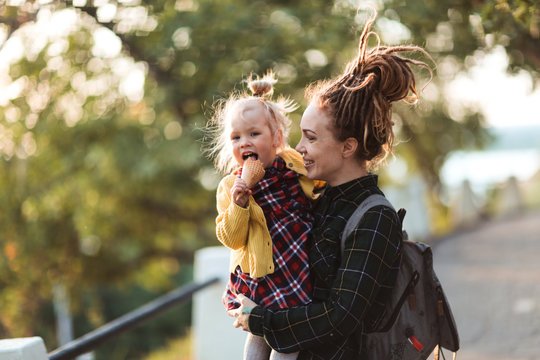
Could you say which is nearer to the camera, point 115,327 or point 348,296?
point 348,296

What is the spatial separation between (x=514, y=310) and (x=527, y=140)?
68.4 ft

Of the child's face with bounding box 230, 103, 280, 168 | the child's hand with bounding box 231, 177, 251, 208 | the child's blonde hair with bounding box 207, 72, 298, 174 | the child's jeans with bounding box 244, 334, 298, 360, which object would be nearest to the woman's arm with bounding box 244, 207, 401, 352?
the child's jeans with bounding box 244, 334, 298, 360

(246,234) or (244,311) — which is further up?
(246,234)

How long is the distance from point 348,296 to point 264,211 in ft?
1.41

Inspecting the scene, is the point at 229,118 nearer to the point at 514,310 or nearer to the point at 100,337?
the point at 100,337

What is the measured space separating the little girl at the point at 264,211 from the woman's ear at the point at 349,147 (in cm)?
22

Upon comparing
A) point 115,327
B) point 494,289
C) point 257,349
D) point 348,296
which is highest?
point 348,296

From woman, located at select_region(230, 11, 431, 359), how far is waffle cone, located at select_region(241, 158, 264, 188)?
16cm

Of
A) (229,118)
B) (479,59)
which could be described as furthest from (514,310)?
(229,118)

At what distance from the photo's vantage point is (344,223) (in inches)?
75.9

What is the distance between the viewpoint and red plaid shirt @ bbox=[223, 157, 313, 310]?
1.96 metres

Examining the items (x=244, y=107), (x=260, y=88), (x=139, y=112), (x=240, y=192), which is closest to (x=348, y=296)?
(x=240, y=192)

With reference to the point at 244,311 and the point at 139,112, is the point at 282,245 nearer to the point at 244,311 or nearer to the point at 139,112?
the point at 244,311

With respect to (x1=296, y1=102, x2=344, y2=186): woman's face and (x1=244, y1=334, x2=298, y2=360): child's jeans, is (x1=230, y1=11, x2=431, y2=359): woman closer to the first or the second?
(x1=296, y1=102, x2=344, y2=186): woman's face
